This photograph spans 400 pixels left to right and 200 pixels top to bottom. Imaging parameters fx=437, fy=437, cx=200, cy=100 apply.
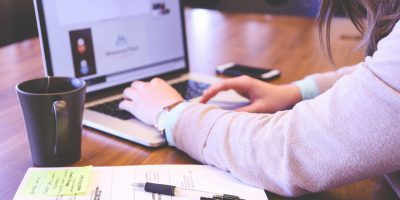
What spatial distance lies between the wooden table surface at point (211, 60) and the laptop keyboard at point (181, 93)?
0.22 feet

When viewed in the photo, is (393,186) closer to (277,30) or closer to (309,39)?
(309,39)

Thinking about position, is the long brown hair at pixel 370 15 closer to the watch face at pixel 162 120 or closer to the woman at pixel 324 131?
the woman at pixel 324 131

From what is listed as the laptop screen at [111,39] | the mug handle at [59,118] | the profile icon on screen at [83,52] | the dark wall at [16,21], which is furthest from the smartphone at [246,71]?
the mug handle at [59,118]

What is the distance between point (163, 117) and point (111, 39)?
324 millimetres

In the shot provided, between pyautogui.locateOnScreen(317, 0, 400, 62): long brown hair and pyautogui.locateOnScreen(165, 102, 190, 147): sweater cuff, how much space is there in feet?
0.86

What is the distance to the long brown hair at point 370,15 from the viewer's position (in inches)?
23.6

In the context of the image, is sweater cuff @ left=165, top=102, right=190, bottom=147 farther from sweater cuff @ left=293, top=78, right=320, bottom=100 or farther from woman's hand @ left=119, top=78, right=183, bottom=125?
sweater cuff @ left=293, top=78, right=320, bottom=100

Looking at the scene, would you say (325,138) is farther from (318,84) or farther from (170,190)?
(318,84)

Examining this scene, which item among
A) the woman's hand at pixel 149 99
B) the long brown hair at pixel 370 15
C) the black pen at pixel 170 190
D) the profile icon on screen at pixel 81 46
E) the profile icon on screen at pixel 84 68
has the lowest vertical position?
the black pen at pixel 170 190

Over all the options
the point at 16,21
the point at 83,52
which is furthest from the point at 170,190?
the point at 16,21

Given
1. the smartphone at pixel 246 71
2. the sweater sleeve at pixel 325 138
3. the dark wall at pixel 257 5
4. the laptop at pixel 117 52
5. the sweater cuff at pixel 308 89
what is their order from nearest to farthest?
1. the sweater sleeve at pixel 325 138
2. the laptop at pixel 117 52
3. the sweater cuff at pixel 308 89
4. the smartphone at pixel 246 71
5. the dark wall at pixel 257 5

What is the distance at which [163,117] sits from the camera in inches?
28.8

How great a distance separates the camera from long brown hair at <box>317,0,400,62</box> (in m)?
0.60

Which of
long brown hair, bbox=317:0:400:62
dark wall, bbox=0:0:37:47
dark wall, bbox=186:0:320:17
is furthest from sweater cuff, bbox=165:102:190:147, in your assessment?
dark wall, bbox=186:0:320:17
